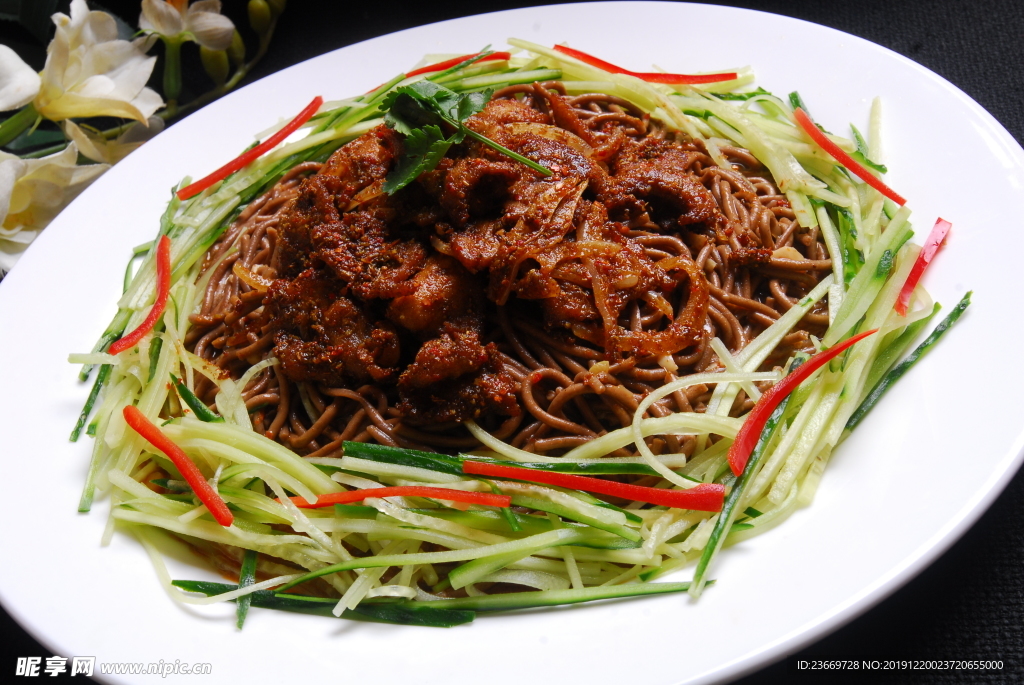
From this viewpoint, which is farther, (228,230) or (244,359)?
(228,230)

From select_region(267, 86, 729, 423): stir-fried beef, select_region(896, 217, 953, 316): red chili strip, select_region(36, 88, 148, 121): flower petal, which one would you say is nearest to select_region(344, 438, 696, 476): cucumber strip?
select_region(267, 86, 729, 423): stir-fried beef

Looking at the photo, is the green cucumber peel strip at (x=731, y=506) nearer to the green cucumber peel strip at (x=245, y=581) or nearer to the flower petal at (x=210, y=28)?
the green cucumber peel strip at (x=245, y=581)

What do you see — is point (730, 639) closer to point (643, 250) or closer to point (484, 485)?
point (484, 485)

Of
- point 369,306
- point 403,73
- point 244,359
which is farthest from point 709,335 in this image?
point 403,73

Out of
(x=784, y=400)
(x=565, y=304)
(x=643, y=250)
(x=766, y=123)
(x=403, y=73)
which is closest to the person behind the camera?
(x=784, y=400)

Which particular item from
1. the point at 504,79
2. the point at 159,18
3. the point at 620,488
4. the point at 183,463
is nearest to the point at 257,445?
the point at 183,463

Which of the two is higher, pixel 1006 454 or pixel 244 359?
pixel 1006 454

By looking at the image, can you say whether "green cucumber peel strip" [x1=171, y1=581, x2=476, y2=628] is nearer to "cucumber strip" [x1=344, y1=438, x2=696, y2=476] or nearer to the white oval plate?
the white oval plate
